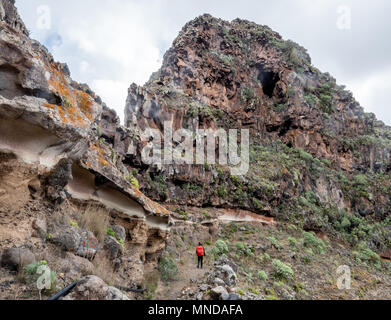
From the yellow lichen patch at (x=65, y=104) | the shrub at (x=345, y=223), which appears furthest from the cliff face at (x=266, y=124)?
the yellow lichen patch at (x=65, y=104)

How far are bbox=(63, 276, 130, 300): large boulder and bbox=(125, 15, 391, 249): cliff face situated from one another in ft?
40.2

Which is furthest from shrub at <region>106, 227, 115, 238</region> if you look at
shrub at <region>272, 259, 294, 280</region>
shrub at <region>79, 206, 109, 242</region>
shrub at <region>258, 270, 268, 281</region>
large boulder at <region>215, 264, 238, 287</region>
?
shrub at <region>272, 259, 294, 280</region>

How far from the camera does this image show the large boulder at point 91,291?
2.88 metres

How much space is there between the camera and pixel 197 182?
720 inches

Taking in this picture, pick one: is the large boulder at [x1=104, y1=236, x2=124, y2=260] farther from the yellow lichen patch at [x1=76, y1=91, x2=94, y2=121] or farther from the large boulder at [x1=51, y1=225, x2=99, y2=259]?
the yellow lichen patch at [x1=76, y1=91, x2=94, y2=121]

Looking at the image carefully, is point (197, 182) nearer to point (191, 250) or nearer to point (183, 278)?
point (191, 250)

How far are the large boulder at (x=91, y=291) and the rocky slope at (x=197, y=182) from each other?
1cm

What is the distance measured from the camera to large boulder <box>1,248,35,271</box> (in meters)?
2.99

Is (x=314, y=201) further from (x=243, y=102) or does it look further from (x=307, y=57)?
A: (x=307, y=57)

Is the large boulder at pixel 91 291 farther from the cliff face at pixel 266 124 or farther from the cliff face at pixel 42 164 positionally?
the cliff face at pixel 266 124

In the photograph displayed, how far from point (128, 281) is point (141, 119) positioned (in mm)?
15725
